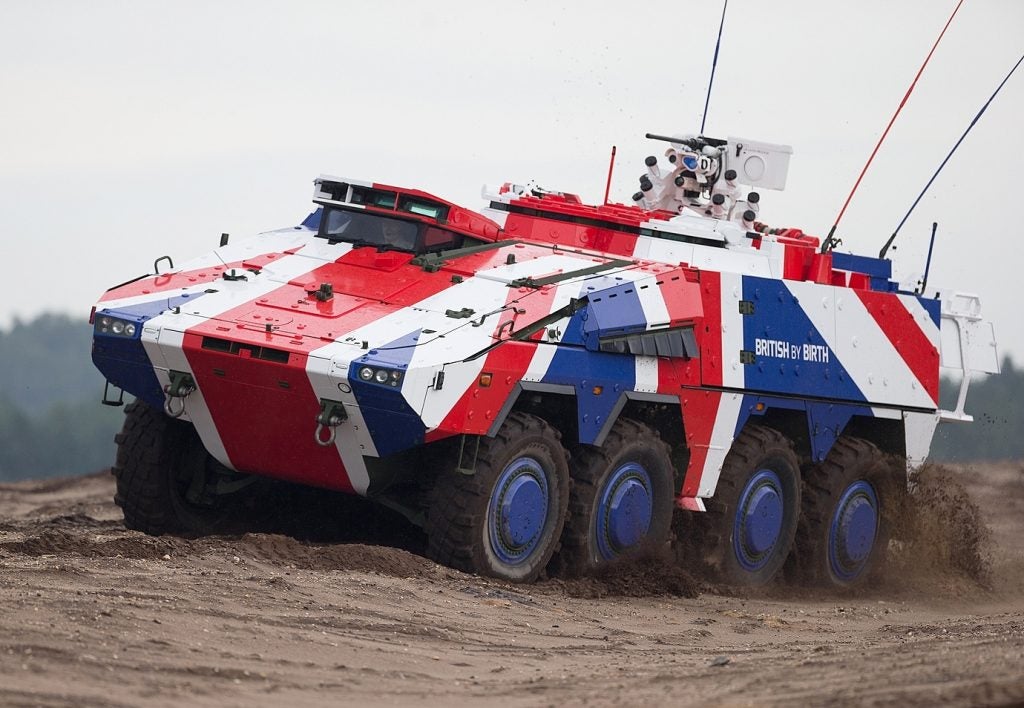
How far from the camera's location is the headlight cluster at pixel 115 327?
1280cm

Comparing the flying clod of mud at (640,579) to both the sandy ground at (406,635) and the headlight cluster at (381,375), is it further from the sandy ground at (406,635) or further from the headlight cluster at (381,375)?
the headlight cluster at (381,375)

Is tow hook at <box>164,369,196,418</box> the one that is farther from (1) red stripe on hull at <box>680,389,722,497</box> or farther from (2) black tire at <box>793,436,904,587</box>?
(2) black tire at <box>793,436,904,587</box>

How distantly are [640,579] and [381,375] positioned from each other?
3.18m

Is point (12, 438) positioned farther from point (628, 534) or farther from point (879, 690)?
point (879, 690)

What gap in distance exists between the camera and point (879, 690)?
8156 millimetres

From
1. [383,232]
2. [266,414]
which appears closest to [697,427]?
[383,232]

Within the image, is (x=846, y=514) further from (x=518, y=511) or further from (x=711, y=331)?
(x=518, y=511)

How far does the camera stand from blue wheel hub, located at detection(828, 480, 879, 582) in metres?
16.8

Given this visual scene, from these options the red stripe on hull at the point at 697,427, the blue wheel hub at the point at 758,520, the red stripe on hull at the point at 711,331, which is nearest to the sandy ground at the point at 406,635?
the blue wheel hub at the point at 758,520

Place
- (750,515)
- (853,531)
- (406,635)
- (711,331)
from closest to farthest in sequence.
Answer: (406,635)
(711,331)
(750,515)
(853,531)

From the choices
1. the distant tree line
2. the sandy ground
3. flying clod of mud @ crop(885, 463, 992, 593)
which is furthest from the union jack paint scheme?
the distant tree line

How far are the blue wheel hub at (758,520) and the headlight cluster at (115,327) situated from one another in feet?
16.9

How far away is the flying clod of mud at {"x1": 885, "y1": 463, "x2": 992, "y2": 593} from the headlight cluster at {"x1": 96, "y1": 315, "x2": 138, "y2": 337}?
7738 mm

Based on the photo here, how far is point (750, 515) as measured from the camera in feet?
51.3
